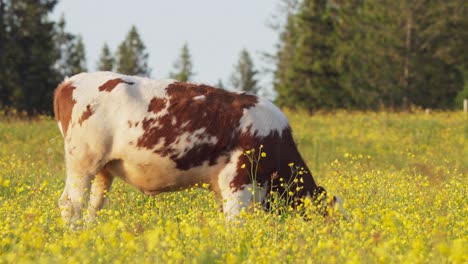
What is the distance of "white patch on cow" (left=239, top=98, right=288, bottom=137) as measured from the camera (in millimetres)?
8031

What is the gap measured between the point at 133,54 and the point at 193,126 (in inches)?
2805

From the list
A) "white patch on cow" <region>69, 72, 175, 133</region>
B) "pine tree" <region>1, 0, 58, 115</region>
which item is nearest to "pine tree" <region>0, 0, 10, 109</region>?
"pine tree" <region>1, 0, 58, 115</region>

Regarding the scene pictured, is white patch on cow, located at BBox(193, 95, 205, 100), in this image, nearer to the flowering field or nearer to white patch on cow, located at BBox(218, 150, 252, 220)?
white patch on cow, located at BBox(218, 150, 252, 220)

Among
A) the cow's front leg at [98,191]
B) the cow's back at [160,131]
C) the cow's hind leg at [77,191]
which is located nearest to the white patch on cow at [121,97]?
the cow's back at [160,131]

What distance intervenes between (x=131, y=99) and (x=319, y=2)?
3714 cm

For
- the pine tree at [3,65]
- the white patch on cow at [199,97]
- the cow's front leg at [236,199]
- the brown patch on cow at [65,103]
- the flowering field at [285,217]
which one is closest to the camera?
the flowering field at [285,217]

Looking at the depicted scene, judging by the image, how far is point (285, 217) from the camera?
7.55 metres

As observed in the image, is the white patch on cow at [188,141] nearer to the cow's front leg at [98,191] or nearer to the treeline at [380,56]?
the cow's front leg at [98,191]

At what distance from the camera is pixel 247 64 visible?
89.7 meters

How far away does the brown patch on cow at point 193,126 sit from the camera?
314 inches

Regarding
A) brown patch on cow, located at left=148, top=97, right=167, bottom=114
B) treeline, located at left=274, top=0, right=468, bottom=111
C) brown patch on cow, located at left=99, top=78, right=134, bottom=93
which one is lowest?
brown patch on cow, located at left=148, top=97, right=167, bottom=114

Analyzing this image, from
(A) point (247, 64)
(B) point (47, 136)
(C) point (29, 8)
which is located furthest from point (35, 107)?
(A) point (247, 64)

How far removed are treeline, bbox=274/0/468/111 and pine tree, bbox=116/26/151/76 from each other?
33.2m

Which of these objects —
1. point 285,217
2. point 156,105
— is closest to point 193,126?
point 156,105
